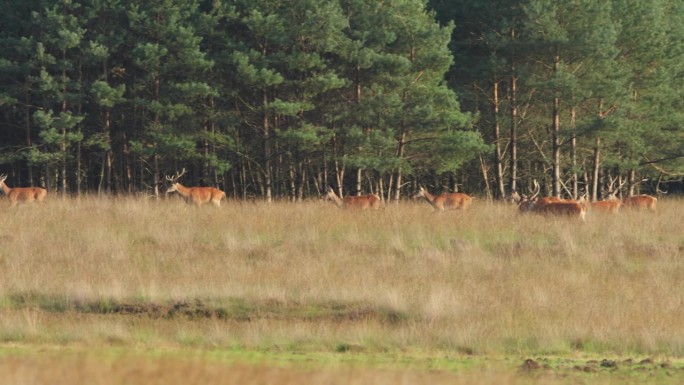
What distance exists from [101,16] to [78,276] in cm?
2489

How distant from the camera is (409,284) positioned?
50.4 ft

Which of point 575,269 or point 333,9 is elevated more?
point 333,9

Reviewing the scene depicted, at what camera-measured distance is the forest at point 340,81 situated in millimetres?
35281

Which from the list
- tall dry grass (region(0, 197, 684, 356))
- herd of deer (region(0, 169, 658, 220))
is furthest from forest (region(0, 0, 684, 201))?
tall dry grass (region(0, 197, 684, 356))

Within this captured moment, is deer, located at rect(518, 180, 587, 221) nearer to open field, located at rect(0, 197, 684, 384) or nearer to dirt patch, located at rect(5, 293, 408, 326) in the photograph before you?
open field, located at rect(0, 197, 684, 384)

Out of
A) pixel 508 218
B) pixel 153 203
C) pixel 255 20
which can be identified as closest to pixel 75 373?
pixel 508 218

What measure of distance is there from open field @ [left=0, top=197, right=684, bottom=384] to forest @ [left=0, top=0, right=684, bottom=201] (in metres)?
12.4

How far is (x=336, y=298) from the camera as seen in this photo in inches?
552

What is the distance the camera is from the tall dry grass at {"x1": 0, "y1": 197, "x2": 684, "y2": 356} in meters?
11.8

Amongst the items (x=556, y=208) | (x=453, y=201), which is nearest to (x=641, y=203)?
(x=453, y=201)

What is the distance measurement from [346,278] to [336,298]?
1.60 m

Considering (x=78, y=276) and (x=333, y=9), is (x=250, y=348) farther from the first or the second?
(x=333, y=9)

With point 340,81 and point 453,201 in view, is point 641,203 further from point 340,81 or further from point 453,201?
point 340,81

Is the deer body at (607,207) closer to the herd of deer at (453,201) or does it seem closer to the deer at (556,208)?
the herd of deer at (453,201)
